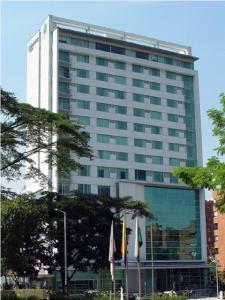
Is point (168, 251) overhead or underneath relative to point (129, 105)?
underneath

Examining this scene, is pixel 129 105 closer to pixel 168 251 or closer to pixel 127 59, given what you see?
pixel 127 59

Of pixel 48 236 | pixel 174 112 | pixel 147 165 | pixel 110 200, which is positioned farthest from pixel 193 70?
pixel 48 236

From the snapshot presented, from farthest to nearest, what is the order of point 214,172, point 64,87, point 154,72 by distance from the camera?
point 154,72 → point 64,87 → point 214,172

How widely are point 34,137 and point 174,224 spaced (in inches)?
2269

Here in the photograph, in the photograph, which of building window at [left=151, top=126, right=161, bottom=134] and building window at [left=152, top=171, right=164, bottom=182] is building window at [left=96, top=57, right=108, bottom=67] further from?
building window at [left=152, top=171, right=164, bottom=182]

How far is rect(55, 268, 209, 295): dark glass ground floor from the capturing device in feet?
276

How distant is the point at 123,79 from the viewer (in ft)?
313

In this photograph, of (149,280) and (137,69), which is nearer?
(149,280)

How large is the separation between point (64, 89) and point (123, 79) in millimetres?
11177

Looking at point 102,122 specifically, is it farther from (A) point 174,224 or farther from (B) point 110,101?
(A) point 174,224

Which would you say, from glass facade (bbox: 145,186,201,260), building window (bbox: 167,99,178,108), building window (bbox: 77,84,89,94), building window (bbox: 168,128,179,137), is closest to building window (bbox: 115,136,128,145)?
glass facade (bbox: 145,186,201,260)

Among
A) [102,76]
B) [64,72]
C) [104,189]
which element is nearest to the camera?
[104,189]

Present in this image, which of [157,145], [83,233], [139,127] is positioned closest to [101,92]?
[139,127]

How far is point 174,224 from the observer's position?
91.5 m
